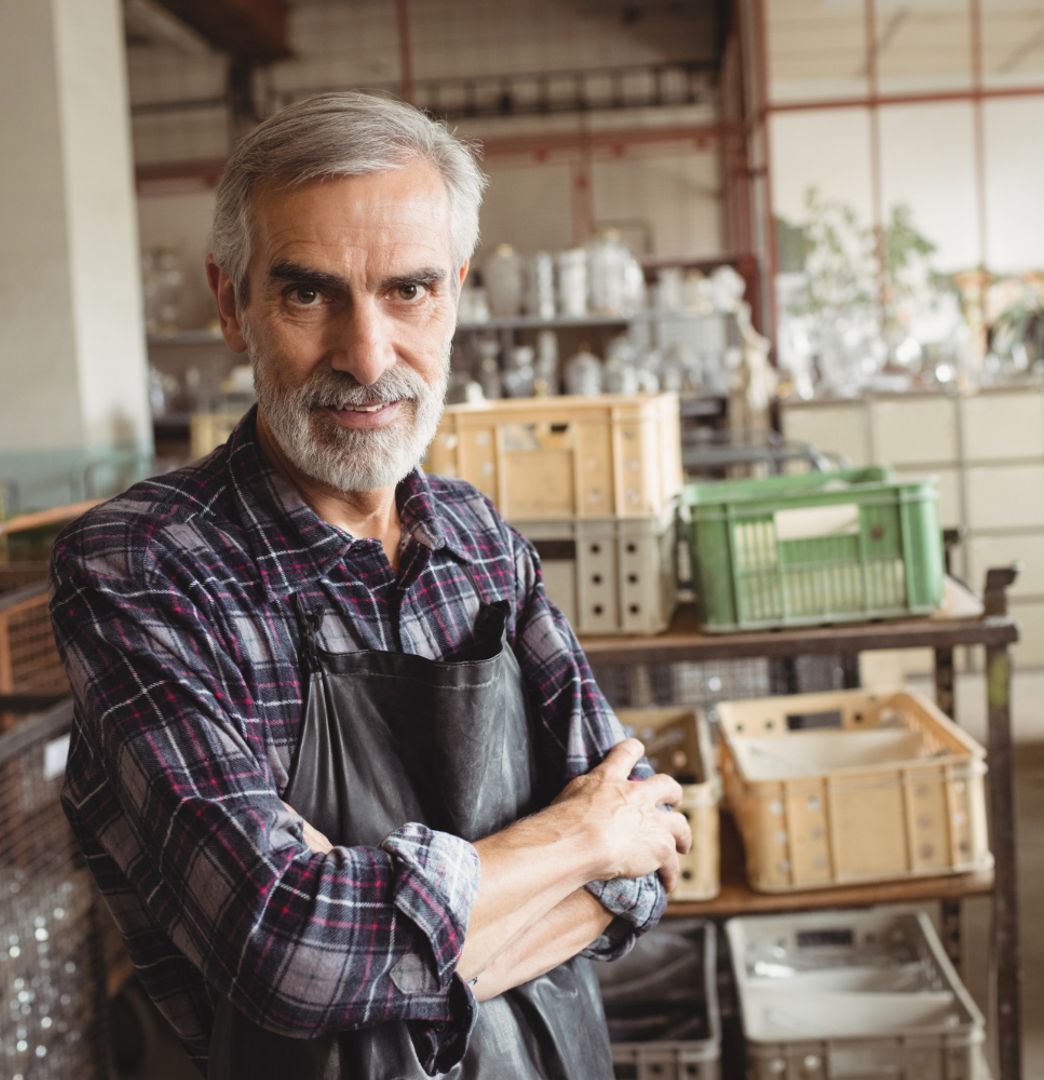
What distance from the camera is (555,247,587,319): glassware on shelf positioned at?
25.2 feet

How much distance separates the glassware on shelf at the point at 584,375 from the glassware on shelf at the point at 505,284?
54cm

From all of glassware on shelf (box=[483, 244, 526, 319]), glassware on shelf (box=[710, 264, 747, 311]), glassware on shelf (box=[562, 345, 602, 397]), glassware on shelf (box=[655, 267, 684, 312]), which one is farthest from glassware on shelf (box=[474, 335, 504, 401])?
glassware on shelf (box=[710, 264, 747, 311])

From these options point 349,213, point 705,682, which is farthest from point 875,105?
point 349,213

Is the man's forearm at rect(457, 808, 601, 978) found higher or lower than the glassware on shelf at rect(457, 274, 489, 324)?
lower

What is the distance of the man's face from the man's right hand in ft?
1.33

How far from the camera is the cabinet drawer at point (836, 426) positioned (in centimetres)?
647

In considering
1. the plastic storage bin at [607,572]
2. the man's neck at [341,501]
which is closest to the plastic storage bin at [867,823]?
the plastic storage bin at [607,572]

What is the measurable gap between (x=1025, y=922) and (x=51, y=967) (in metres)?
2.69

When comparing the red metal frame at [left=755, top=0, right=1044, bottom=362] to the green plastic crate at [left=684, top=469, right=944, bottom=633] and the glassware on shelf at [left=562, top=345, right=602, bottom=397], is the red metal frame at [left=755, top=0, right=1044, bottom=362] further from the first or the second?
the green plastic crate at [left=684, top=469, right=944, bottom=633]

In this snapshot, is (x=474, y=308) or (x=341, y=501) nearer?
(x=341, y=501)

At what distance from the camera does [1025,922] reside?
3773mm

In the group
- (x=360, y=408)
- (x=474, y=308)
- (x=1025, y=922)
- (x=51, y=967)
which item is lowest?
(x=1025, y=922)

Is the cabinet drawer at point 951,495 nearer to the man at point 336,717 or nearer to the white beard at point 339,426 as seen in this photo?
the man at point 336,717

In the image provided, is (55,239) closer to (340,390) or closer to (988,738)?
(988,738)
